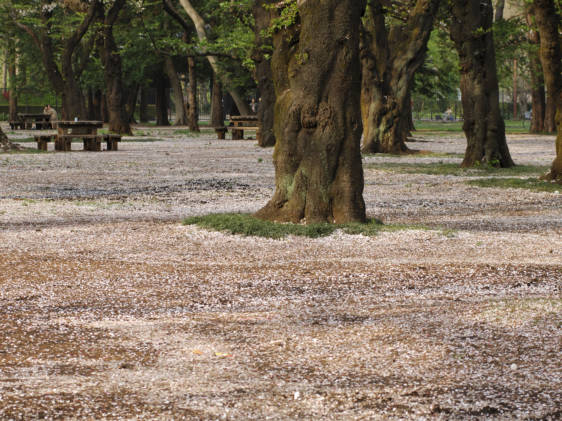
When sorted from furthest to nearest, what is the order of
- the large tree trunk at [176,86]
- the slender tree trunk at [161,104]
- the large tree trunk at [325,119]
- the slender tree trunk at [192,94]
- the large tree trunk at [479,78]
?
1. the slender tree trunk at [161,104]
2. the large tree trunk at [176,86]
3. the slender tree trunk at [192,94]
4. the large tree trunk at [479,78]
5. the large tree trunk at [325,119]

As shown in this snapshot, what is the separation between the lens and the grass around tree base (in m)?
9.06

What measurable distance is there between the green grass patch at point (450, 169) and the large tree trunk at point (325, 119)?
8.50 meters

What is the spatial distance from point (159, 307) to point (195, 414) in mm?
2208

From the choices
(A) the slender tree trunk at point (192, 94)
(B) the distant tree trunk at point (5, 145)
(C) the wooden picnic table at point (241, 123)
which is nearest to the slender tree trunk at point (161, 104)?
(A) the slender tree trunk at point (192, 94)

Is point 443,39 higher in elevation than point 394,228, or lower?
higher

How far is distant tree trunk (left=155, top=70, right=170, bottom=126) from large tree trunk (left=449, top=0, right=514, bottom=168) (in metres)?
45.8

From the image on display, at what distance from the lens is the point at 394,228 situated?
9.28 meters

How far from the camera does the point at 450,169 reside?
18.8 meters

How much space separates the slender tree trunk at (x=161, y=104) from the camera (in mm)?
62841

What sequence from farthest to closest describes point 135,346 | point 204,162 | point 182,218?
point 204,162 → point 182,218 → point 135,346

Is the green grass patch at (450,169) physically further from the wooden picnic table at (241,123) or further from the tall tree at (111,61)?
the tall tree at (111,61)

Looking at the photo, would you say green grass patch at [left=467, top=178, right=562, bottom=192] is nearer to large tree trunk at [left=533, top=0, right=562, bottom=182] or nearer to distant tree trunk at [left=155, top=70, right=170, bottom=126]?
large tree trunk at [left=533, top=0, right=562, bottom=182]

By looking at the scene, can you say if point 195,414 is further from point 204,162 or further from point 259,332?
point 204,162

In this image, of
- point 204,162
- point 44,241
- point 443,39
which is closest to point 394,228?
point 44,241
